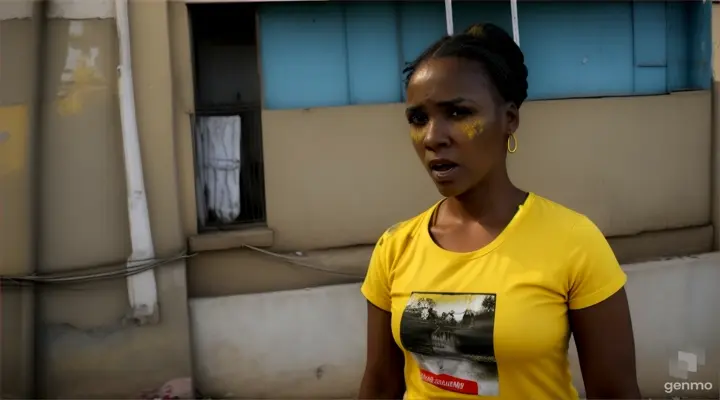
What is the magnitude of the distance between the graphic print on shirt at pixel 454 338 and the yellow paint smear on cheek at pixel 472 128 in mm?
339

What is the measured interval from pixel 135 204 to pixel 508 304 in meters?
2.96

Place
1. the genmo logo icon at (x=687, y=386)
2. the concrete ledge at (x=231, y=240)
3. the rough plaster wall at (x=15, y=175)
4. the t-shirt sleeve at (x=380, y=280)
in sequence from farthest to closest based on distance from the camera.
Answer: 1. the genmo logo icon at (x=687, y=386)
2. the concrete ledge at (x=231, y=240)
3. the rough plaster wall at (x=15, y=175)
4. the t-shirt sleeve at (x=380, y=280)

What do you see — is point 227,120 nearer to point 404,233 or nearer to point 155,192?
point 155,192

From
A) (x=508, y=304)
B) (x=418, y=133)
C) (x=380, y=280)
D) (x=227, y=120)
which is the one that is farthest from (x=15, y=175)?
(x=508, y=304)

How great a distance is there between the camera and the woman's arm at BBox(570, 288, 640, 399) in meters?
1.28

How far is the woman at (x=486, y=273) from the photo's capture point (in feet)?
4.20

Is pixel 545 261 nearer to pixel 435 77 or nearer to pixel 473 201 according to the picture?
pixel 473 201

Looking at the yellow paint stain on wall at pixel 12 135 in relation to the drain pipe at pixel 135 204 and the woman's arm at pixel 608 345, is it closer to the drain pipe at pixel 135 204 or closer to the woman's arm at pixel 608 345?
the drain pipe at pixel 135 204

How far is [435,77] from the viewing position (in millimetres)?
1393

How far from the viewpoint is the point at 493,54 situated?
140 cm

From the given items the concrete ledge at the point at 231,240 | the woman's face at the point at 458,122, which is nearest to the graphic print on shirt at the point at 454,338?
the woman's face at the point at 458,122

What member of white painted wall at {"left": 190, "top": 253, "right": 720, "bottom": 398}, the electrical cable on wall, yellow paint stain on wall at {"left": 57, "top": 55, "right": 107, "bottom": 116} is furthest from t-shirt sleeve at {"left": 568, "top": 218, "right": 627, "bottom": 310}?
yellow paint stain on wall at {"left": 57, "top": 55, "right": 107, "bottom": 116}

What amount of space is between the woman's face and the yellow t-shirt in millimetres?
144

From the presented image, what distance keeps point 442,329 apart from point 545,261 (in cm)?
26
